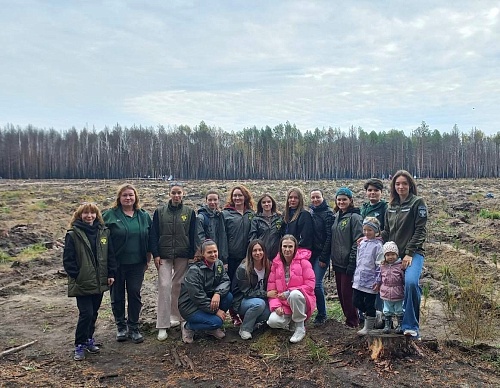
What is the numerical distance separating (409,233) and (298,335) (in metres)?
1.70

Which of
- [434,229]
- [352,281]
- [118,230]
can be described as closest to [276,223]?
[352,281]

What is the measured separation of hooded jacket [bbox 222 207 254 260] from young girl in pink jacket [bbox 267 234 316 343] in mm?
561

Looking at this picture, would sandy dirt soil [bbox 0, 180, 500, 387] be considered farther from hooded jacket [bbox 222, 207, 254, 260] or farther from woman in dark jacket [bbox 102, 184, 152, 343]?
hooded jacket [bbox 222, 207, 254, 260]

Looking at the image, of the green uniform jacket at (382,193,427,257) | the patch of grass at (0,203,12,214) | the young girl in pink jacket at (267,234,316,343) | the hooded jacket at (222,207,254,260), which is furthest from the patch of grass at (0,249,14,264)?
the green uniform jacket at (382,193,427,257)

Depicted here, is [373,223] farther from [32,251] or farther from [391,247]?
[32,251]

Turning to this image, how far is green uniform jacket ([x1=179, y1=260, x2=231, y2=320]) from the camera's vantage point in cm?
478

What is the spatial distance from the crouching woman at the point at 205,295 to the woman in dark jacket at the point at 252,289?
0.15m

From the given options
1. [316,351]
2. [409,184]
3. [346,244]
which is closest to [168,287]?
[316,351]

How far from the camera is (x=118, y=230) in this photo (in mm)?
4906

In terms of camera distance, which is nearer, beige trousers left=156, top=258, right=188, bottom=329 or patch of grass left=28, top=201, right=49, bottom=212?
beige trousers left=156, top=258, right=188, bottom=329

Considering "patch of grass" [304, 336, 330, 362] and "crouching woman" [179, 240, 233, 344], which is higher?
"crouching woman" [179, 240, 233, 344]

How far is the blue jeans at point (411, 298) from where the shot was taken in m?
4.22

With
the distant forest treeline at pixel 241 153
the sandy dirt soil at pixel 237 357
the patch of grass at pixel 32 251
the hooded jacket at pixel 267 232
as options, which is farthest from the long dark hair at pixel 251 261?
the distant forest treeline at pixel 241 153

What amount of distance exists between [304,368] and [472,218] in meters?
12.5
